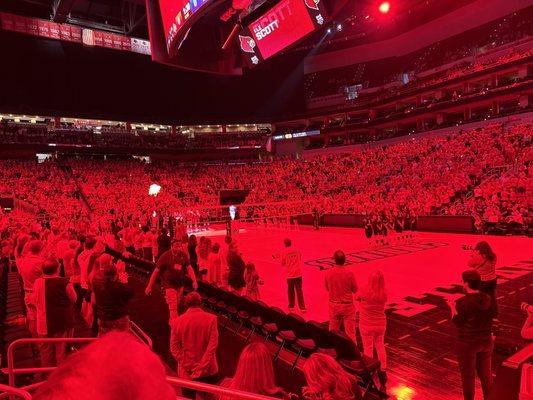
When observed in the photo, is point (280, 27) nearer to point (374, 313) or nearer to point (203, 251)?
point (203, 251)

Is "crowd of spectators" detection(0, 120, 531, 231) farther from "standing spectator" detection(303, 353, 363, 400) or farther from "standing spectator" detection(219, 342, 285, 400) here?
"standing spectator" detection(303, 353, 363, 400)

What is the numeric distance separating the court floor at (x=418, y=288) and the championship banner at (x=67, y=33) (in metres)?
22.0

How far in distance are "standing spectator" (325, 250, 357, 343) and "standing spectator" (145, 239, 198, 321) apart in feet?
7.71

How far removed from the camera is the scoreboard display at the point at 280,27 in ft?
27.0

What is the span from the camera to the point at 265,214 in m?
27.3

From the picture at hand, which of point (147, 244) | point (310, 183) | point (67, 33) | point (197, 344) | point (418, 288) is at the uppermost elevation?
point (67, 33)

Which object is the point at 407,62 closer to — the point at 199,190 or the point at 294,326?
the point at 199,190

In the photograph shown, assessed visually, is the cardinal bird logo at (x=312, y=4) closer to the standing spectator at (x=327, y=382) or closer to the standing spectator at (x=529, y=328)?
the standing spectator at (x=529, y=328)

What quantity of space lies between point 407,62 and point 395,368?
45918 mm

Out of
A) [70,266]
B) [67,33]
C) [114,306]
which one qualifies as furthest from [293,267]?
[67,33]

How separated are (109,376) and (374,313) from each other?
5097mm

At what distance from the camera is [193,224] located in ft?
82.0

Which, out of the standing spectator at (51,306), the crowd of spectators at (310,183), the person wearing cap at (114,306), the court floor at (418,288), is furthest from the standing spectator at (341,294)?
the crowd of spectators at (310,183)

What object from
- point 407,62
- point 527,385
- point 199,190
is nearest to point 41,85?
point 199,190
